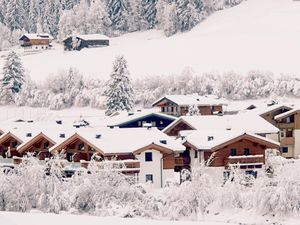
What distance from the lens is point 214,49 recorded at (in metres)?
97.6

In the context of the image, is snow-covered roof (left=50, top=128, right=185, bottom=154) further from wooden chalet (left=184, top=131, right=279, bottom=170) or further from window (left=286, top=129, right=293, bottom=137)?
window (left=286, top=129, right=293, bottom=137)

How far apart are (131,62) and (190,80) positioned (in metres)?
14.1

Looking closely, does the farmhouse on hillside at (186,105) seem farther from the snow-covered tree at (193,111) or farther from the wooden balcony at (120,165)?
the wooden balcony at (120,165)

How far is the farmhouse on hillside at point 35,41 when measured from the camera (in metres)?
115

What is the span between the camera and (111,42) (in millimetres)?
115000

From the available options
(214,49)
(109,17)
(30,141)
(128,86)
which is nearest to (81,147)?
(30,141)

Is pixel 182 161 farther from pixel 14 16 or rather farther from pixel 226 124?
pixel 14 16

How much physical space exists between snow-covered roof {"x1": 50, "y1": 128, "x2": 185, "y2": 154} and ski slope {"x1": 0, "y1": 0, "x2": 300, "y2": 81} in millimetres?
42791

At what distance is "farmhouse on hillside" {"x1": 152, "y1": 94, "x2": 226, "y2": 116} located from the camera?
6062cm

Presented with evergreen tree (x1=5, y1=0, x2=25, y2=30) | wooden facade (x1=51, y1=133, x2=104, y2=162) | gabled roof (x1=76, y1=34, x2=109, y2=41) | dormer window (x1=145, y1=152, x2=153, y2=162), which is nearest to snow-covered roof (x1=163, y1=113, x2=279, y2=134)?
dormer window (x1=145, y1=152, x2=153, y2=162)

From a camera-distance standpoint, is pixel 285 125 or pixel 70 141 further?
pixel 285 125

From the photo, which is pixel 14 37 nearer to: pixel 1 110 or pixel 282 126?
pixel 1 110

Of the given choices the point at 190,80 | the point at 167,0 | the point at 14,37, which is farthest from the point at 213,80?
the point at 14,37

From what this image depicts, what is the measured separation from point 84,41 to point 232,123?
64.5m
